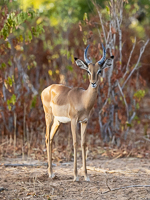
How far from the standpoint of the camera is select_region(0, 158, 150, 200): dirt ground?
4508 mm

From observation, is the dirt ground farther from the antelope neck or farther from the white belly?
the antelope neck

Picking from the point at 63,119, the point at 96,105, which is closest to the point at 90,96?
the point at 63,119

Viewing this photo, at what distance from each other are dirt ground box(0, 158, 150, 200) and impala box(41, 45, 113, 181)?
0.25 metres

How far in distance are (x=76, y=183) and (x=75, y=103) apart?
46.1 inches

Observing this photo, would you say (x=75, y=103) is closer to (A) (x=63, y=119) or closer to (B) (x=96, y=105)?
(A) (x=63, y=119)

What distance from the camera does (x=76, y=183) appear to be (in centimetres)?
495

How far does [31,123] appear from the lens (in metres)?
8.15

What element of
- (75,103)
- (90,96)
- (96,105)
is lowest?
(96,105)

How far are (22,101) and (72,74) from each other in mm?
1908

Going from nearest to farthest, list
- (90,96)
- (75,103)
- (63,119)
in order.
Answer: (90,96), (75,103), (63,119)

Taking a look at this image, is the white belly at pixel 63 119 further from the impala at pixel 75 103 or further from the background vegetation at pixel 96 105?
the background vegetation at pixel 96 105

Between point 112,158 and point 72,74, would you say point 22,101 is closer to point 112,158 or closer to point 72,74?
point 72,74

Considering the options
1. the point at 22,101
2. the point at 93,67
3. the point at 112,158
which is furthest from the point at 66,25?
the point at 93,67

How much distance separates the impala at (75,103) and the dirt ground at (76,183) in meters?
0.25
